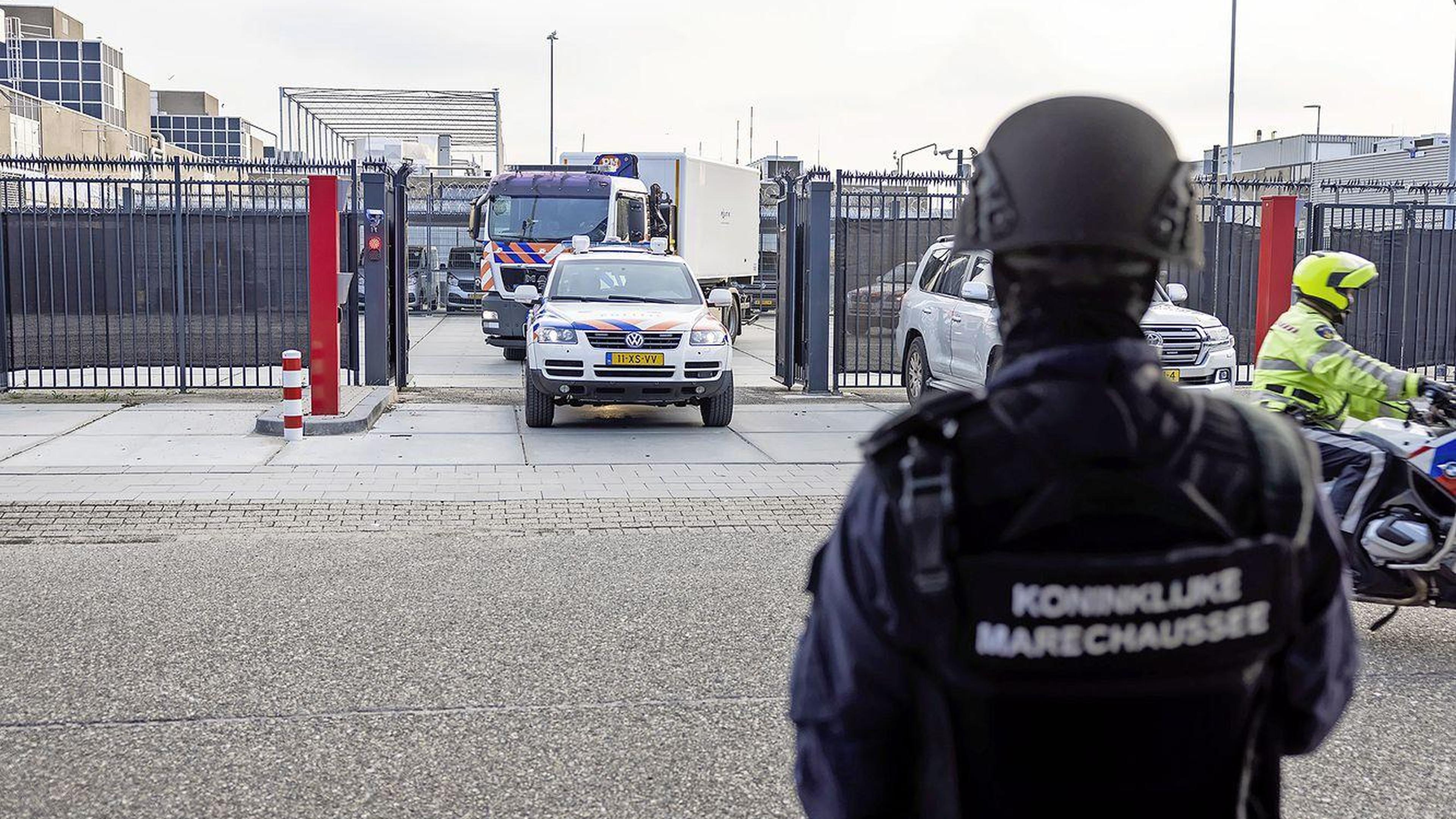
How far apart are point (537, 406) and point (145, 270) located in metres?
7.09

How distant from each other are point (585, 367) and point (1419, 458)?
8295 millimetres

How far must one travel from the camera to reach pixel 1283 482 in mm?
1730

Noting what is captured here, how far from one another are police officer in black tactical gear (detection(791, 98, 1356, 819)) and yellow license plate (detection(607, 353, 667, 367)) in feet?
36.6

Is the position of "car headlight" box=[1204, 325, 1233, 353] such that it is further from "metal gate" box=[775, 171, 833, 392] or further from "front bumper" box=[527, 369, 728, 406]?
"metal gate" box=[775, 171, 833, 392]

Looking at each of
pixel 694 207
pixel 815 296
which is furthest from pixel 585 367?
pixel 694 207

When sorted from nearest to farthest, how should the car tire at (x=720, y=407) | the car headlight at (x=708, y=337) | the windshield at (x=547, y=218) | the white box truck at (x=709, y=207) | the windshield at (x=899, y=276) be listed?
the car headlight at (x=708, y=337)
the car tire at (x=720, y=407)
the windshield at (x=899, y=276)
the windshield at (x=547, y=218)
the white box truck at (x=709, y=207)

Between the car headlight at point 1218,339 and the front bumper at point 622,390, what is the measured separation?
444cm

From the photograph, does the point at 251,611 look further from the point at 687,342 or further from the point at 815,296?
the point at 815,296

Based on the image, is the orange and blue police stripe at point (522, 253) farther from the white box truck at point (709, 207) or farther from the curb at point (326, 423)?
the curb at point (326, 423)

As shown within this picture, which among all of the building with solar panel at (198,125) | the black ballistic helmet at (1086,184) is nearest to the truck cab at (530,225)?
the black ballistic helmet at (1086,184)

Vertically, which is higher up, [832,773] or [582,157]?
[582,157]

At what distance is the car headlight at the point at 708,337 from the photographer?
42.7ft

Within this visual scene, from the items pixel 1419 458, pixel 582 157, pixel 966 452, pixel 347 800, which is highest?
pixel 582 157

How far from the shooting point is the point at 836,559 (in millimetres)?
1713
